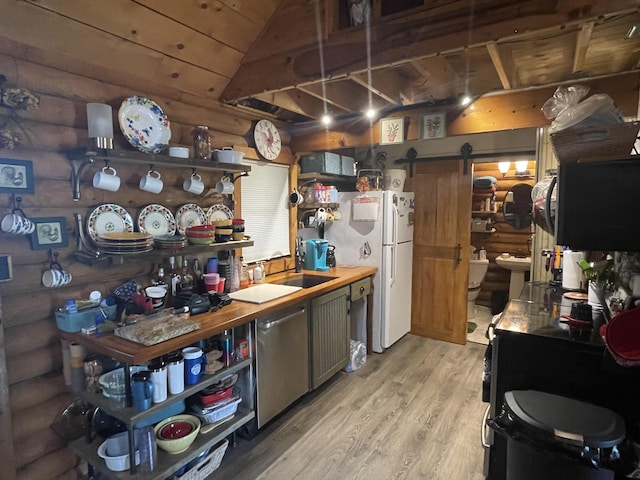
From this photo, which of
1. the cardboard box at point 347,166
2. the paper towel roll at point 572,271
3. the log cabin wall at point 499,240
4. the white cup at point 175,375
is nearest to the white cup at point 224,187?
the white cup at point 175,375

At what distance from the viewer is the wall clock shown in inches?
114

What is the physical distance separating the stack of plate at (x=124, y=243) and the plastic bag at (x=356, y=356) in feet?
6.44

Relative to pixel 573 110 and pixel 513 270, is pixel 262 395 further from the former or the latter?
pixel 513 270

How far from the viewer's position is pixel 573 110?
155 centimetres

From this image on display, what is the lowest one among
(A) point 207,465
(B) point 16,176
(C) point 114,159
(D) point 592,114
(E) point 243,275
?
(A) point 207,465

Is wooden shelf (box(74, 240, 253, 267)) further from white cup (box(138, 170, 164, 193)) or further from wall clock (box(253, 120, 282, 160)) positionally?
wall clock (box(253, 120, 282, 160))

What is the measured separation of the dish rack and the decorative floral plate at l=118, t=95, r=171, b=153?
5.53 ft

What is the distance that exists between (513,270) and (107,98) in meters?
4.67

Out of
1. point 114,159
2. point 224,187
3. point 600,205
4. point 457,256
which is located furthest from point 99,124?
point 457,256

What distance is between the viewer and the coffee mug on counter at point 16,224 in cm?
159

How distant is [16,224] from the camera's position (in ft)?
5.27

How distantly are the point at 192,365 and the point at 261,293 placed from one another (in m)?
0.76

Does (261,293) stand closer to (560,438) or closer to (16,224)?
(16,224)

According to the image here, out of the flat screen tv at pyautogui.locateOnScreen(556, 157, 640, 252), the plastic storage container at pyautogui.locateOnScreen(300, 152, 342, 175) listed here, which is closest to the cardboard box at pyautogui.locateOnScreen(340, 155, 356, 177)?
the plastic storage container at pyautogui.locateOnScreen(300, 152, 342, 175)
